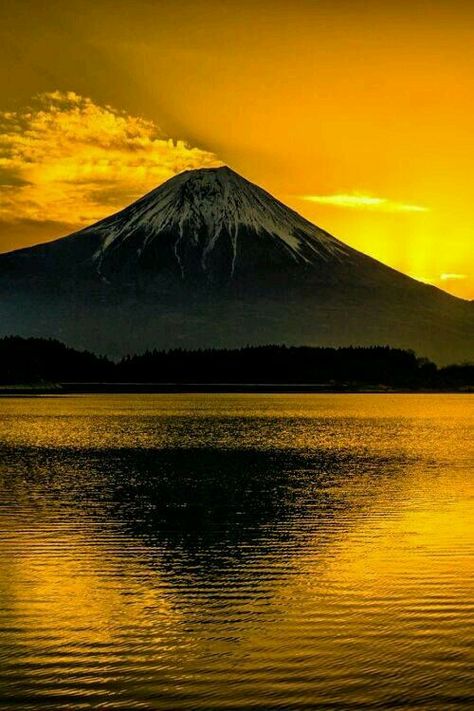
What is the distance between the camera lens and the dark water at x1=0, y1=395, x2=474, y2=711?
1497 cm

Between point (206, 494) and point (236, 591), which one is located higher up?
point (236, 591)

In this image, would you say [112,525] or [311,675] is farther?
[112,525]

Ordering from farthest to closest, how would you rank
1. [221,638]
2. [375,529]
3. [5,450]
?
[5,450]
[375,529]
[221,638]

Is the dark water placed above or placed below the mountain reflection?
above

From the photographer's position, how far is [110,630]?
59.4ft

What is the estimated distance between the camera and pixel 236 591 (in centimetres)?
2155

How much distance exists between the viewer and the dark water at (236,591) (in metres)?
15.0

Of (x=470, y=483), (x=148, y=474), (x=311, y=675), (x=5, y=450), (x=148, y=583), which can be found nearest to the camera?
(x=311, y=675)

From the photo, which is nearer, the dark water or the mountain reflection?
the dark water

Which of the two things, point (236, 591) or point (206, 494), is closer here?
point (236, 591)

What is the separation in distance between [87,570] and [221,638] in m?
6.76

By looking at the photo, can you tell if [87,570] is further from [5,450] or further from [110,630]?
[5,450]

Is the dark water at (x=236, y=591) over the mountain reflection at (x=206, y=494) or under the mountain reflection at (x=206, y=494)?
over

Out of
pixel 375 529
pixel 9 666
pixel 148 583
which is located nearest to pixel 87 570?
pixel 148 583
